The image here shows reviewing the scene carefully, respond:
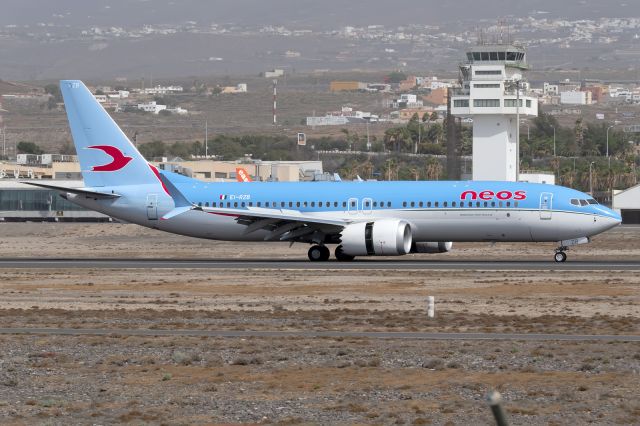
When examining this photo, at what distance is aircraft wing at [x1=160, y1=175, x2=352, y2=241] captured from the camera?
199 ft

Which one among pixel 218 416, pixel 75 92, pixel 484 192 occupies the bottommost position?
pixel 218 416

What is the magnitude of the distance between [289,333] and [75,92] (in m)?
33.9

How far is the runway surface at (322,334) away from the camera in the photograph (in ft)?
109

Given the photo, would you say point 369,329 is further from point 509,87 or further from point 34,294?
point 509,87

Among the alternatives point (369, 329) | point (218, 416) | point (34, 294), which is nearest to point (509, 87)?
point (34, 294)

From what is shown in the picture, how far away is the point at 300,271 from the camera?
181 ft

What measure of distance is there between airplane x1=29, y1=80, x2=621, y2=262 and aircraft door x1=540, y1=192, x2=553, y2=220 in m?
0.04

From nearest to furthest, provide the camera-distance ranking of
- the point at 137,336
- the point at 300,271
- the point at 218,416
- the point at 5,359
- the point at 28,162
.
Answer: the point at 218,416, the point at 5,359, the point at 137,336, the point at 300,271, the point at 28,162

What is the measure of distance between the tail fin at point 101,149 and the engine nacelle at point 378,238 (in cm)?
1047

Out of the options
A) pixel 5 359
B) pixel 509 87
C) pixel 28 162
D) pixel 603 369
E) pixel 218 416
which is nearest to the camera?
pixel 218 416

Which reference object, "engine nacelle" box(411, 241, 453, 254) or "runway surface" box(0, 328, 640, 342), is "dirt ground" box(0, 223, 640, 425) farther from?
"engine nacelle" box(411, 241, 453, 254)

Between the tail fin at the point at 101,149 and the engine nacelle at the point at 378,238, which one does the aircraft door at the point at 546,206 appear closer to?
the engine nacelle at the point at 378,238

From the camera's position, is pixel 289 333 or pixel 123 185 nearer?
pixel 289 333

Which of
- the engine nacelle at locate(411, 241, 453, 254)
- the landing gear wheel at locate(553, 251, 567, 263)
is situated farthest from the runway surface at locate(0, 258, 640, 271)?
the engine nacelle at locate(411, 241, 453, 254)
